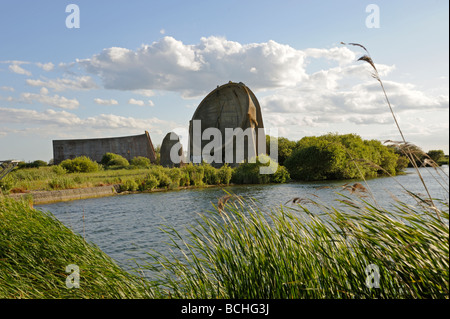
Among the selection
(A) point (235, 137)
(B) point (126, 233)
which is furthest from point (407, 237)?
(A) point (235, 137)

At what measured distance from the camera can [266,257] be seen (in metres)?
2.88

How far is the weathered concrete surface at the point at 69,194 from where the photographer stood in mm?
15223

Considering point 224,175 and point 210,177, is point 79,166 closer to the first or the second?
point 210,177

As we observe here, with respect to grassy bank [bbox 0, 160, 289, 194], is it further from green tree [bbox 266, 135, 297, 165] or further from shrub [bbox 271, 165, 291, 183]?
green tree [bbox 266, 135, 297, 165]

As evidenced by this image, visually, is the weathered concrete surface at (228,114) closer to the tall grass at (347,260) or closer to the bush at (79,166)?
the bush at (79,166)

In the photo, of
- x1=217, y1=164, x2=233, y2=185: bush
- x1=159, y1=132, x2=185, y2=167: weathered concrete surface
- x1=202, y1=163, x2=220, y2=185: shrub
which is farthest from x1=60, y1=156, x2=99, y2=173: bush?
Answer: x1=217, y1=164, x2=233, y2=185: bush

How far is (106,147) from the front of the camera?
36938mm

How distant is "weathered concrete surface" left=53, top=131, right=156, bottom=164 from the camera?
36.6 m

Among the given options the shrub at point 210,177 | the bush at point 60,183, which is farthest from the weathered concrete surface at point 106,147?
the bush at point 60,183

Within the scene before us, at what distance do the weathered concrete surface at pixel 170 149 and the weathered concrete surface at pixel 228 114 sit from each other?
144 cm

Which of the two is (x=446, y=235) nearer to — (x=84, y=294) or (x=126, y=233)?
(x=84, y=294)

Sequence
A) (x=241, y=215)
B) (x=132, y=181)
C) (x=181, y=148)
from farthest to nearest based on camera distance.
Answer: (x=181, y=148) → (x=132, y=181) → (x=241, y=215)

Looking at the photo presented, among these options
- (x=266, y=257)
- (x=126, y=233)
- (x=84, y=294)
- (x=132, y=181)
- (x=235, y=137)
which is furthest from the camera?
(x=235, y=137)
